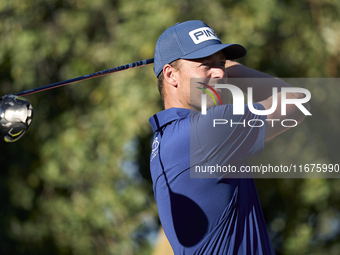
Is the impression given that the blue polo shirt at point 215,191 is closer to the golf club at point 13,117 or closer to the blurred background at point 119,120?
the golf club at point 13,117

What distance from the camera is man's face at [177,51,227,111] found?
1.99 m

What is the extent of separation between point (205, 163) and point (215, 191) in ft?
0.37

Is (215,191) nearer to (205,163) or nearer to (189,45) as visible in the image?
(205,163)

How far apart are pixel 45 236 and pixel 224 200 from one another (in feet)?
13.5

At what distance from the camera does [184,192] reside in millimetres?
1858

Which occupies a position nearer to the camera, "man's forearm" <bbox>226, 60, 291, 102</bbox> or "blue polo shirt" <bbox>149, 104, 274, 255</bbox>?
"blue polo shirt" <bbox>149, 104, 274, 255</bbox>

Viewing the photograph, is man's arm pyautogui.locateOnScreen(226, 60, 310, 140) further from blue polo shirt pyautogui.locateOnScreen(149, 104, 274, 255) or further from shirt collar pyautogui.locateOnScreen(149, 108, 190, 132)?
shirt collar pyautogui.locateOnScreen(149, 108, 190, 132)

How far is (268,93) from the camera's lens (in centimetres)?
223

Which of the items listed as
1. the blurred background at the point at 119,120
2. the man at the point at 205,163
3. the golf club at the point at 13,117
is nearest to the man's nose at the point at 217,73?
the man at the point at 205,163

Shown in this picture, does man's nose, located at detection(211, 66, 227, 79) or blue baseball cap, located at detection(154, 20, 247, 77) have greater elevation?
blue baseball cap, located at detection(154, 20, 247, 77)

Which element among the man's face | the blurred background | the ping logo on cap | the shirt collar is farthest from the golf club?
the blurred background

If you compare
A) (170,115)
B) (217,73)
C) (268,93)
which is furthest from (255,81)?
(170,115)

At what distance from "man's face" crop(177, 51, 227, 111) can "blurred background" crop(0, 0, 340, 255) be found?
2.46 m

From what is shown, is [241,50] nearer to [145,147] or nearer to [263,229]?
[263,229]
